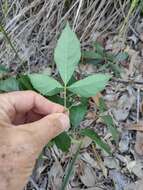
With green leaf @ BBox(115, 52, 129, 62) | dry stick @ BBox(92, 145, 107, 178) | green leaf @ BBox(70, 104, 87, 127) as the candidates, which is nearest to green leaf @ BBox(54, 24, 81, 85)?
green leaf @ BBox(70, 104, 87, 127)

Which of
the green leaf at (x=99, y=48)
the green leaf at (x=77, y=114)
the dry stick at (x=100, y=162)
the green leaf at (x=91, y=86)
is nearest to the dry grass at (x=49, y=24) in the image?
the green leaf at (x=99, y=48)

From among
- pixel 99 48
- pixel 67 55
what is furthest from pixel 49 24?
pixel 67 55

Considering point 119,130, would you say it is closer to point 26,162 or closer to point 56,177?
point 56,177

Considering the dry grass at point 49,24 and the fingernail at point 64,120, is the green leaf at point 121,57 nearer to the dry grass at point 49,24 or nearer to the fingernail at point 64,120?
the dry grass at point 49,24

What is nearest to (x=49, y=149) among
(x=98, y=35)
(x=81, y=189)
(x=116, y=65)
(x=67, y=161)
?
(x=67, y=161)

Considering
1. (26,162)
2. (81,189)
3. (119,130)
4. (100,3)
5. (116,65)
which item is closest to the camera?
(26,162)

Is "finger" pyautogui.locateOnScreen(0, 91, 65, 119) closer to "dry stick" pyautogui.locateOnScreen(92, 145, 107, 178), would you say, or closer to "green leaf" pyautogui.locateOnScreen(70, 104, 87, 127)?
"green leaf" pyautogui.locateOnScreen(70, 104, 87, 127)
